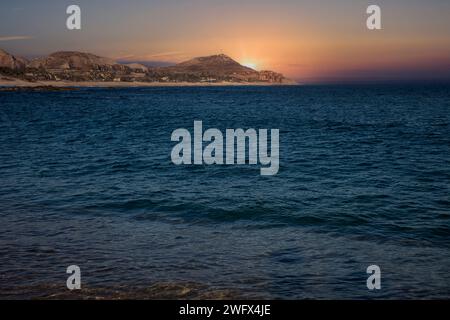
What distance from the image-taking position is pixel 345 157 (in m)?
30.8

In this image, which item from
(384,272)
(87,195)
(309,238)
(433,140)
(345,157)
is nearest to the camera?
(384,272)

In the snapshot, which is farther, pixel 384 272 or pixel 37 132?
pixel 37 132

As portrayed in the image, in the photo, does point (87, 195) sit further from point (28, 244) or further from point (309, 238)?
point (309, 238)

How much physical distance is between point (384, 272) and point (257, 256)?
3428 mm

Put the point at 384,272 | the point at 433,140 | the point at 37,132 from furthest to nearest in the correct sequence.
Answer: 1. the point at 37,132
2. the point at 433,140
3. the point at 384,272

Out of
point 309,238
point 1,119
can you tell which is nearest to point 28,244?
point 309,238

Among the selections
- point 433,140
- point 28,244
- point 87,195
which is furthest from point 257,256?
point 433,140

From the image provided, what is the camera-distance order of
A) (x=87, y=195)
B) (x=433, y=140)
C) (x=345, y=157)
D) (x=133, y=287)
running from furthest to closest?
(x=433, y=140) → (x=345, y=157) → (x=87, y=195) → (x=133, y=287)

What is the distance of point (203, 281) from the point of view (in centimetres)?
1079

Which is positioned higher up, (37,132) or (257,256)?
(37,132)
